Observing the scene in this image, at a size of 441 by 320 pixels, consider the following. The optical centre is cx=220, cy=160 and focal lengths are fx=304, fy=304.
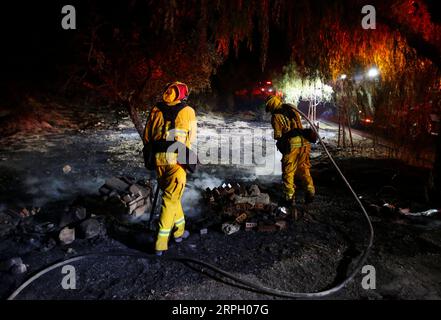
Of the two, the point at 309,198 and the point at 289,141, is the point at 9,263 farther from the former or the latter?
the point at 309,198

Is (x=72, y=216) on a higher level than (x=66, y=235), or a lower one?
higher

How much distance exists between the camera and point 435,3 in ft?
19.6

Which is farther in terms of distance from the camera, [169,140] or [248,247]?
[248,247]

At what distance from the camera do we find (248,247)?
4.22 meters

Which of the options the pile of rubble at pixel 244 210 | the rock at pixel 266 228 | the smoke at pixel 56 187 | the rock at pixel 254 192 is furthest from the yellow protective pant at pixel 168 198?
the smoke at pixel 56 187

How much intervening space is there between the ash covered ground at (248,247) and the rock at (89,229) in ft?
0.24

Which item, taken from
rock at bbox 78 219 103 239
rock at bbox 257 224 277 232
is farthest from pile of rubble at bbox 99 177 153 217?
rock at bbox 257 224 277 232

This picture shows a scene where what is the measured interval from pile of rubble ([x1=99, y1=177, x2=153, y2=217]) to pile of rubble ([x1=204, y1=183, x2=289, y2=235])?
1108 millimetres

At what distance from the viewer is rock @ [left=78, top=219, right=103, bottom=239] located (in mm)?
4301

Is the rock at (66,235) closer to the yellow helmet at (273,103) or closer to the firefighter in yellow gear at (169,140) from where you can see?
the firefighter in yellow gear at (169,140)

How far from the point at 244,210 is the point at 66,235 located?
2694mm

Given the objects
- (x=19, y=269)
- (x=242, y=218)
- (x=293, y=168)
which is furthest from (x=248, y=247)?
(x=19, y=269)

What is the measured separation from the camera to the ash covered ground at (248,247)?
11.0ft
